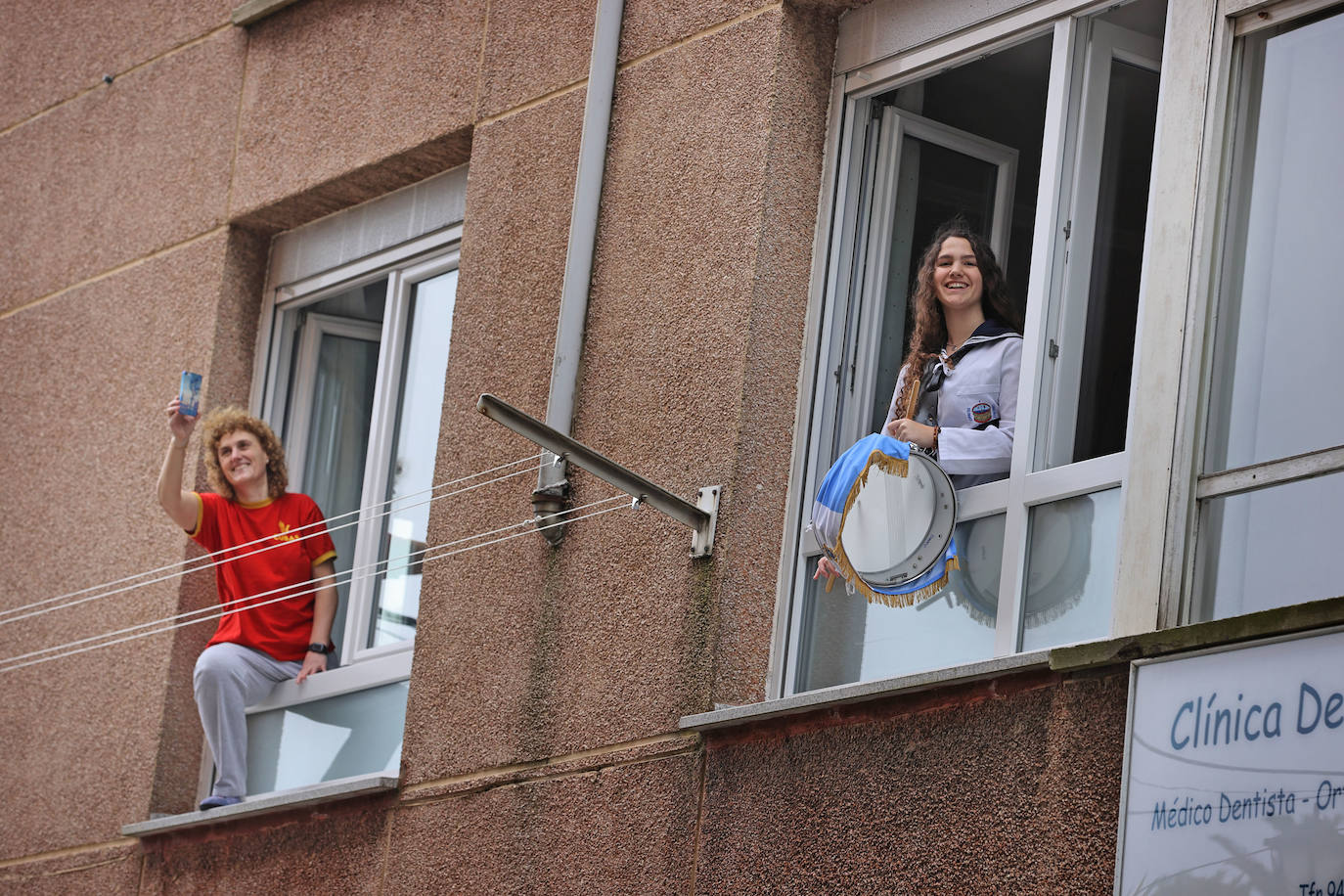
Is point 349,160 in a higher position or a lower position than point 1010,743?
higher

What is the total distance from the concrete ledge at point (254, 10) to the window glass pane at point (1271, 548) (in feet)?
17.9

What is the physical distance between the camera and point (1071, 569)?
6.08m

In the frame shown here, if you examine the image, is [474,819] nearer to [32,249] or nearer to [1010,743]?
[1010,743]

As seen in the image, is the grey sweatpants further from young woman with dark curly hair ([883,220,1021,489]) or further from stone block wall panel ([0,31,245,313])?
young woman with dark curly hair ([883,220,1021,489])

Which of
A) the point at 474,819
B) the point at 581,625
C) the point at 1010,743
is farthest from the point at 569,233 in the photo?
the point at 1010,743

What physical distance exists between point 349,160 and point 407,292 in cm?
60

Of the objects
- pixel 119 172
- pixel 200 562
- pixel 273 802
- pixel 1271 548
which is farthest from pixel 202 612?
pixel 1271 548

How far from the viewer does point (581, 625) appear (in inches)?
285

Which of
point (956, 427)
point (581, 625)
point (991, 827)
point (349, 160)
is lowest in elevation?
point (991, 827)

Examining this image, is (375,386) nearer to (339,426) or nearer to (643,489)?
(339,426)

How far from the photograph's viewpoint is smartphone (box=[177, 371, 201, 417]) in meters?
8.41

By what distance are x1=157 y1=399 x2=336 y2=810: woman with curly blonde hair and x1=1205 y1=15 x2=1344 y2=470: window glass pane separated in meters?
4.29

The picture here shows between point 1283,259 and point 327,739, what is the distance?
14.6 ft

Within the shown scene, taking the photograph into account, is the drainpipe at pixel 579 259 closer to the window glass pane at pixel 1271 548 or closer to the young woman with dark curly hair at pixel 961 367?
the young woman with dark curly hair at pixel 961 367
